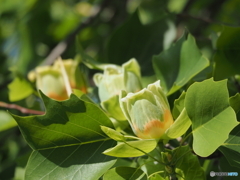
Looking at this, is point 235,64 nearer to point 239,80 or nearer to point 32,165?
point 239,80

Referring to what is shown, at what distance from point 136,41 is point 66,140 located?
2.19 ft

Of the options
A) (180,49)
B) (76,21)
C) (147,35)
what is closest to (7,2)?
(76,21)

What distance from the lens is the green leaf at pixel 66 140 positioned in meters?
0.79

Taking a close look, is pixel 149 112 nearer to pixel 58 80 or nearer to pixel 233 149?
pixel 233 149

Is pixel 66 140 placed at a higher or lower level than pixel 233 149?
higher

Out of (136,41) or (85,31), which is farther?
(85,31)

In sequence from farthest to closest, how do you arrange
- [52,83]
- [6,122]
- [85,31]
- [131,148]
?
[85,31]
[6,122]
[52,83]
[131,148]

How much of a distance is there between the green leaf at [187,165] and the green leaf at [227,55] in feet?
1.00

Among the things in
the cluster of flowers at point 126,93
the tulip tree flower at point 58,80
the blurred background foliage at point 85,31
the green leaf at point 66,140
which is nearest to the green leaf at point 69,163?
the green leaf at point 66,140

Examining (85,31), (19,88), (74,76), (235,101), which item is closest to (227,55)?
(235,101)

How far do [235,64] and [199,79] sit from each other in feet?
0.38

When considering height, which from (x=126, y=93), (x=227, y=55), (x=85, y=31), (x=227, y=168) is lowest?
(x=85, y=31)

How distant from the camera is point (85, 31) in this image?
2.35 metres

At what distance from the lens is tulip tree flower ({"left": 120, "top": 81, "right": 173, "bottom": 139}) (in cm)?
77
